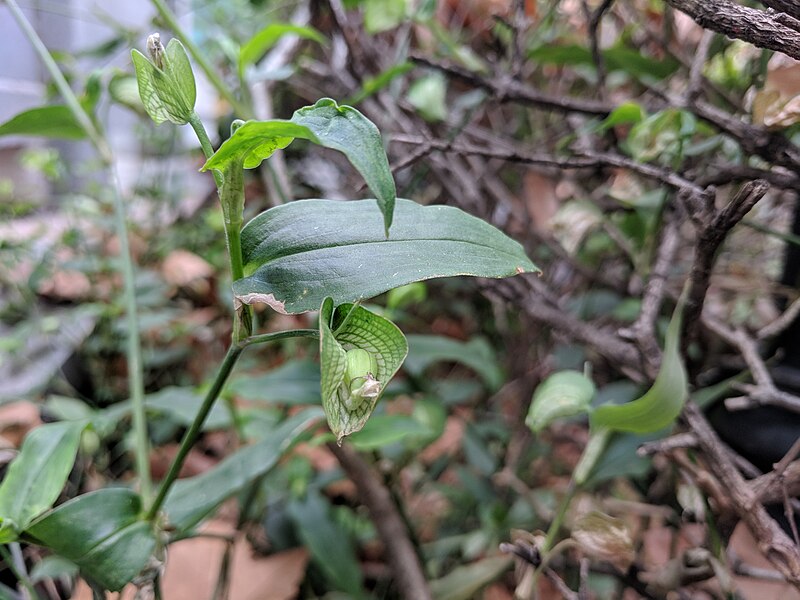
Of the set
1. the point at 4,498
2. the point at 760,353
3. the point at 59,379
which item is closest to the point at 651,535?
the point at 760,353

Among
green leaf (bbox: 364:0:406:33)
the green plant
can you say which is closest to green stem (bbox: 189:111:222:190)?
the green plant

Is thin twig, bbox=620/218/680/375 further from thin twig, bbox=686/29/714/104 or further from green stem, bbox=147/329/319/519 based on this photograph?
green stem, bbox=147/329/319/519

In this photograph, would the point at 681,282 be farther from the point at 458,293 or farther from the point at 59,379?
the point at 59,379

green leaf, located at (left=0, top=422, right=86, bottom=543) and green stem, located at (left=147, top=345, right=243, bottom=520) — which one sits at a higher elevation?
green stem, located at (left=147, top=345, right=243, bottom=520)

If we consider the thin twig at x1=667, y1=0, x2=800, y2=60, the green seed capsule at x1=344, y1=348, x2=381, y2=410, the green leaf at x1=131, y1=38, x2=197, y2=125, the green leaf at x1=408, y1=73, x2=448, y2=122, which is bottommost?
the green seed capsule at x1=344, y1=348, x2=381, y2=410

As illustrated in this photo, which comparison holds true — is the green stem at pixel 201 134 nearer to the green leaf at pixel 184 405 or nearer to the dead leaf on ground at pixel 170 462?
the green leaf at pixel 184 405

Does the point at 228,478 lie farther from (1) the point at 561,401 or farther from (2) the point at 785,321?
(2) the point at 785,321

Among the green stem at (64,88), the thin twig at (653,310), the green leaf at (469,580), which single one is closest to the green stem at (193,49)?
the green stem at (64,88)
